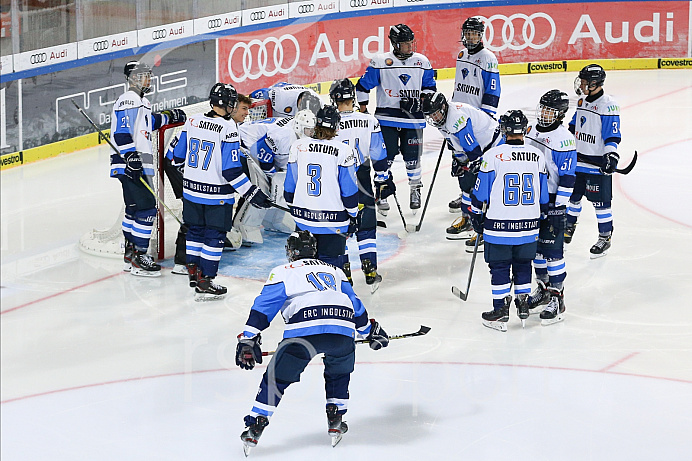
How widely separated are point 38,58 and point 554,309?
17.3ft

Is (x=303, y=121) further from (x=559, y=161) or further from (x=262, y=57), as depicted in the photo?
(x=262, y=57)

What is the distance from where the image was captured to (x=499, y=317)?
19.4 feet

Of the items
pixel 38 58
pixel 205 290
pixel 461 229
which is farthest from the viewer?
pixel 38 58

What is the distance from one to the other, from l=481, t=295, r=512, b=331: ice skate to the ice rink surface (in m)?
0.09

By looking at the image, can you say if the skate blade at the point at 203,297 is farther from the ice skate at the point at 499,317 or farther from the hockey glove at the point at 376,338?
the hockey glove at the point at 376,338

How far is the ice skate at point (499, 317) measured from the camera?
5906mm

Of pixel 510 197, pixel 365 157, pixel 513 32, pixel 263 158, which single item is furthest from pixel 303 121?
pixel 513 32

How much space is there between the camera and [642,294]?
653 centimetres

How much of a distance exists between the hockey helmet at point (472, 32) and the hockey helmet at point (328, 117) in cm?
251

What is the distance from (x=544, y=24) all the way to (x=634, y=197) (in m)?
4.97

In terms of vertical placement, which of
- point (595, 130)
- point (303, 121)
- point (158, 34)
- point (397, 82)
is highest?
point (158, 34)

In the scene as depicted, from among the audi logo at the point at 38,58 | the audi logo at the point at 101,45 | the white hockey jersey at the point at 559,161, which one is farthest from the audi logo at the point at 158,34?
the white hockey jersey at the point at 559,161

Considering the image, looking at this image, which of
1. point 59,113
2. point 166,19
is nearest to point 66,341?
point 59,113

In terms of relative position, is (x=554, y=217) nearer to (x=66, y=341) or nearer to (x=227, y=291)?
(x=227, y=291)
